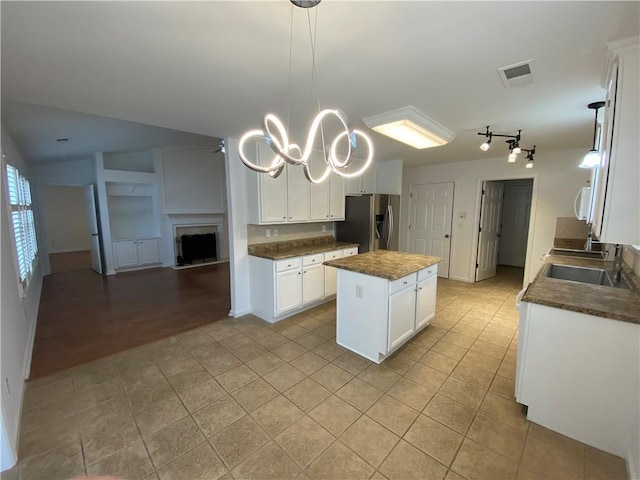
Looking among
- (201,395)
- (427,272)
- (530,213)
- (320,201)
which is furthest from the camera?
(530,213)

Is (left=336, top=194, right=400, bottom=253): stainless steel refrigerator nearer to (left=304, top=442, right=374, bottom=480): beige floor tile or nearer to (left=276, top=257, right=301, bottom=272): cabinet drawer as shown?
(left=276, top=257, right=301, bottom=272): cabinet drawer

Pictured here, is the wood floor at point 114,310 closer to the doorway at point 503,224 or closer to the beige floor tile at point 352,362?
the beige floor tile at point 352,362

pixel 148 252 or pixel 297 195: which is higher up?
pixel 297 195

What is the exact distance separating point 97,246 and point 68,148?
2310mm

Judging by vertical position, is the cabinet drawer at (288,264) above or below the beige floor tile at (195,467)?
above

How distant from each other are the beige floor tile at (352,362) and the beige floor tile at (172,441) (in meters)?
1.26

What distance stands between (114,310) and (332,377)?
353 centimetres

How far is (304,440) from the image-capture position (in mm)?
1744

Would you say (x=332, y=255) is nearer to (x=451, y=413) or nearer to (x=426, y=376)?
(x=426, y=376)

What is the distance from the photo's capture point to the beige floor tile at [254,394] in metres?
2.07

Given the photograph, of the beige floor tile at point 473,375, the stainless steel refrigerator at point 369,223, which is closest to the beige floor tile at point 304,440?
the beige floor tile at point 473,375

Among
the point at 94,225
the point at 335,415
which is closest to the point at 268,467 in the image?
the point at 335,415

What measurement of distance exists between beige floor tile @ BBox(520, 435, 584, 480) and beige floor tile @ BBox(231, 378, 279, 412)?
1.68 metres

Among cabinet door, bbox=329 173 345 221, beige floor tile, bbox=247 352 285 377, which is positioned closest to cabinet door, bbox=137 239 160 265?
cabinet door, bbox=329 173 345 221
